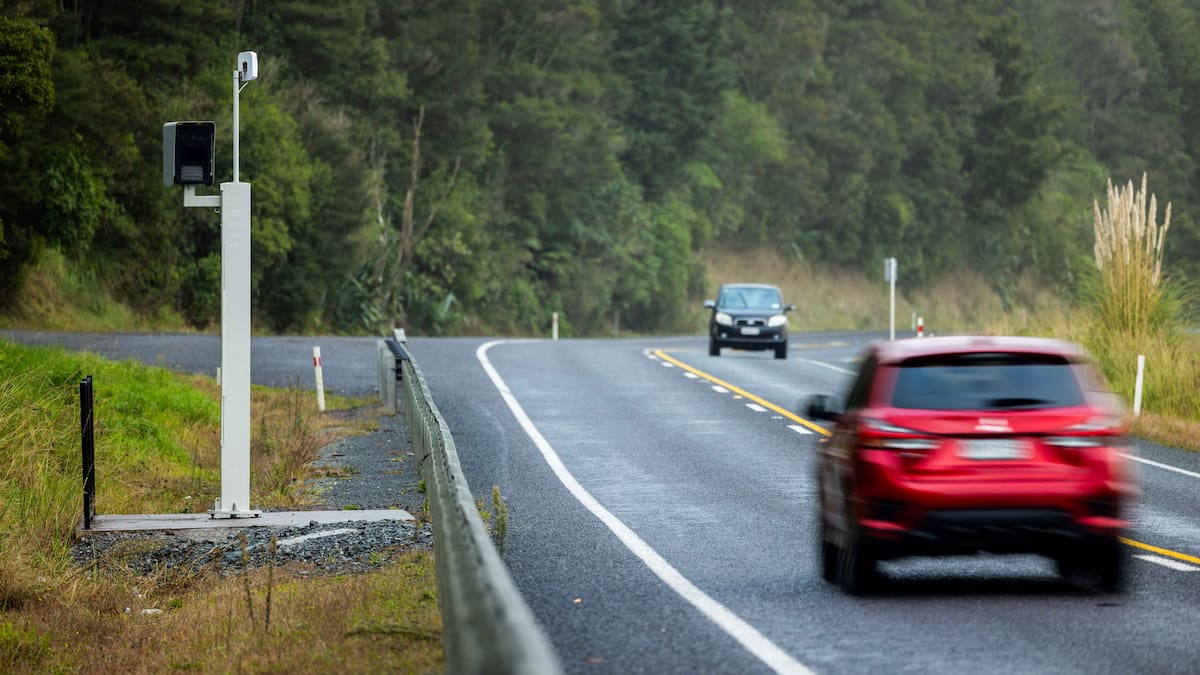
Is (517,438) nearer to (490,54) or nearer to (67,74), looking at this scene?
(67,74)

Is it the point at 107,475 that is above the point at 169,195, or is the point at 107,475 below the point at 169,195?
below

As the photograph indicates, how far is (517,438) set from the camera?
22.7 metres

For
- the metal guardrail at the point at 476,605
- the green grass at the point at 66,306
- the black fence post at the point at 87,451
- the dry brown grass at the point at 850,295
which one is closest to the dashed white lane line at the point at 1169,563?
the metal guardrail at the point at 476,605

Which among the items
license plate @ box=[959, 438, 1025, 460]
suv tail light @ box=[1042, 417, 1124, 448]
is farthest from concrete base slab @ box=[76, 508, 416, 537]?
suv tail light @ box=[1042, 417, 1124, 448]

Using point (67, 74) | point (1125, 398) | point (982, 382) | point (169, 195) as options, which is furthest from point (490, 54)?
point (982, 382)

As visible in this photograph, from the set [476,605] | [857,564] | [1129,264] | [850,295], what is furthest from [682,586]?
[850,295]

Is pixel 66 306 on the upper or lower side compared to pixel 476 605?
upper

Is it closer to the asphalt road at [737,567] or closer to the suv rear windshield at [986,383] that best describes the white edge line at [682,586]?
the asphalt road at [737,567]

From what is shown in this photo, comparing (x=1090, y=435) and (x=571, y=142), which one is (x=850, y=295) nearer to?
(x=571, y=142)

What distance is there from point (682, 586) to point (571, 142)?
60353 millimetres

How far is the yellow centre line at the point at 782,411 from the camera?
42.5 feet

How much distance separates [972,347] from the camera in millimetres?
10867

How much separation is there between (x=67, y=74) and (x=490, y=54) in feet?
95.5

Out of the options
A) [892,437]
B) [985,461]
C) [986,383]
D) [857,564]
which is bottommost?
[857,564]
